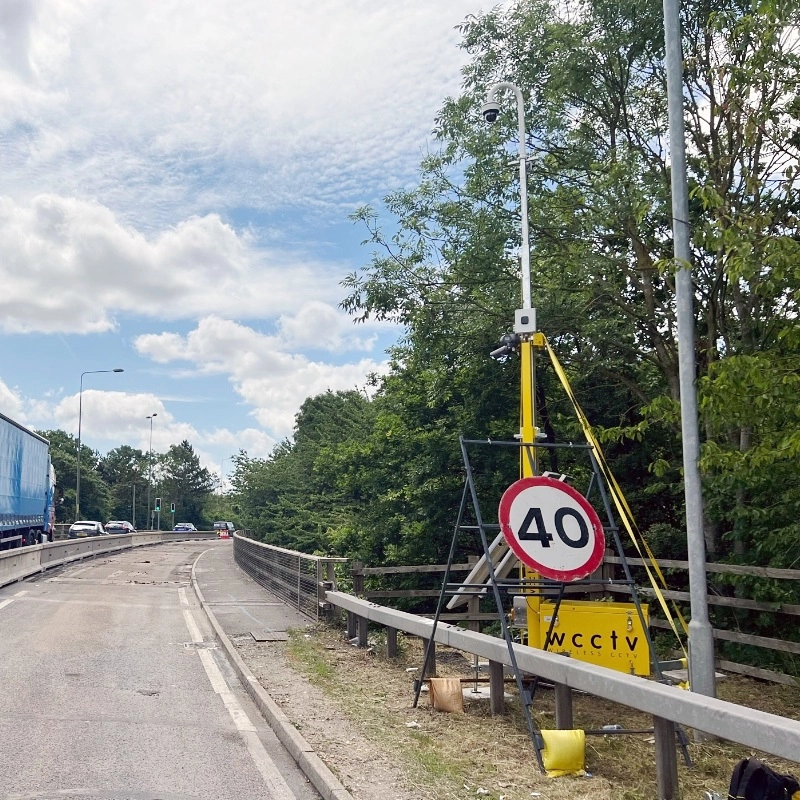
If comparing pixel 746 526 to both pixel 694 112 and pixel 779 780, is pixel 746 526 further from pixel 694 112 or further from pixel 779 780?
pixel 779 780

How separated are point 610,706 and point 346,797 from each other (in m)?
4.12

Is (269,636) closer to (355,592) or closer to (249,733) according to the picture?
(355,592)

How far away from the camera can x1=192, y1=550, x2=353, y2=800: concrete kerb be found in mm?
5766

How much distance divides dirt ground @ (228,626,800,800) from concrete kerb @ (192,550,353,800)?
0.33ft

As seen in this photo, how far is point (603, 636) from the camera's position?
7.33 meters

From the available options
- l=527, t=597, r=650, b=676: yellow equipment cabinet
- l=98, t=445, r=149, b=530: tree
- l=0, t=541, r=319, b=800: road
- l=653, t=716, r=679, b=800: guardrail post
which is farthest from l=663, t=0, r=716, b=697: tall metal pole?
l=98, t=445, r=149, b=530: tree

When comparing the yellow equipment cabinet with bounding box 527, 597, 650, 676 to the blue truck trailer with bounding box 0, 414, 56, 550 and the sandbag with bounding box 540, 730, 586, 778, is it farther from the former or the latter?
the blue truck trailer with bounding box 0, 414, 56, 550

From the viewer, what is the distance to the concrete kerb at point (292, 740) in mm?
5766

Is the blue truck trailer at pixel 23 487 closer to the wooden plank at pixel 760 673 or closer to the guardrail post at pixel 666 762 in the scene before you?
the wooden plank at pixel 760 673

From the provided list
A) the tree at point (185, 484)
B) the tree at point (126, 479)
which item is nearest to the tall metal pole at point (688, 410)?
the tree at point (126, 479)

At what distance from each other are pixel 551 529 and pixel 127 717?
171 inches

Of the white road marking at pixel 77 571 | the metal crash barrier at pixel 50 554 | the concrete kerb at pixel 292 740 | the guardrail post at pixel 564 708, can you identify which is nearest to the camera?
the concrete kerb at pixel 292 740

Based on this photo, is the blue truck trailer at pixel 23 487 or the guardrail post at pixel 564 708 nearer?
the guardrail post at pixel 564 708

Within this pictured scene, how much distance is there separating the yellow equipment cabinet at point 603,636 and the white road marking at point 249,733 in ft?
8.18
